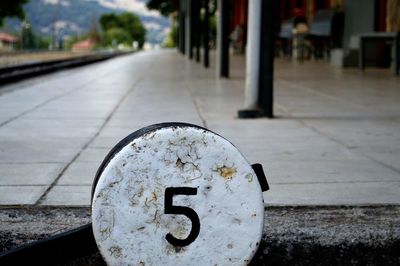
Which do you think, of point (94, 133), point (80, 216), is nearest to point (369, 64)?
point (94, 133)

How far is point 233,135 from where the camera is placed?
5523 millimetres

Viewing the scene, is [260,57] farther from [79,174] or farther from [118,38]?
[118,38]

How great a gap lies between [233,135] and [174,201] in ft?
9.90

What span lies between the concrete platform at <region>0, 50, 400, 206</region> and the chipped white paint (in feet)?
2.20

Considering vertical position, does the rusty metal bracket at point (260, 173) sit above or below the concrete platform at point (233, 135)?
above

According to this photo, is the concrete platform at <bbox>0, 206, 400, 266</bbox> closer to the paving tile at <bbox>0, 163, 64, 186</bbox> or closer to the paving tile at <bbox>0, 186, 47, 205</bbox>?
the paving tile at <bbox>0, 186, 47, 205</bbox>

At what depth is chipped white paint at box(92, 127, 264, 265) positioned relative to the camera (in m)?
2.51

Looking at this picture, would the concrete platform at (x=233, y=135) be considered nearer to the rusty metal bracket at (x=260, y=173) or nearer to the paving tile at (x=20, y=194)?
the paving tile at (x=20, y=194)

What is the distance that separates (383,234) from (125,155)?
1.19 meters

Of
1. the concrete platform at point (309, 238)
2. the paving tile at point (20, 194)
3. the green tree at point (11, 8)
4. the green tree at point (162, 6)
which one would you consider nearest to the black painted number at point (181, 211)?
the concrete platform at point (309, 238)

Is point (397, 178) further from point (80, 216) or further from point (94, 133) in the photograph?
point (94, 133)

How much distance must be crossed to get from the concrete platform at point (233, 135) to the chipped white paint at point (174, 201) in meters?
0.67

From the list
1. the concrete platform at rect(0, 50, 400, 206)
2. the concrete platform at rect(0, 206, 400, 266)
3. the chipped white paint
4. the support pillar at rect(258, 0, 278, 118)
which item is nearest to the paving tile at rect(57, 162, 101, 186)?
the concrete platform at rect(0, 50, 400, 206)

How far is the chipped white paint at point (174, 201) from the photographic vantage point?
251 centimetres
